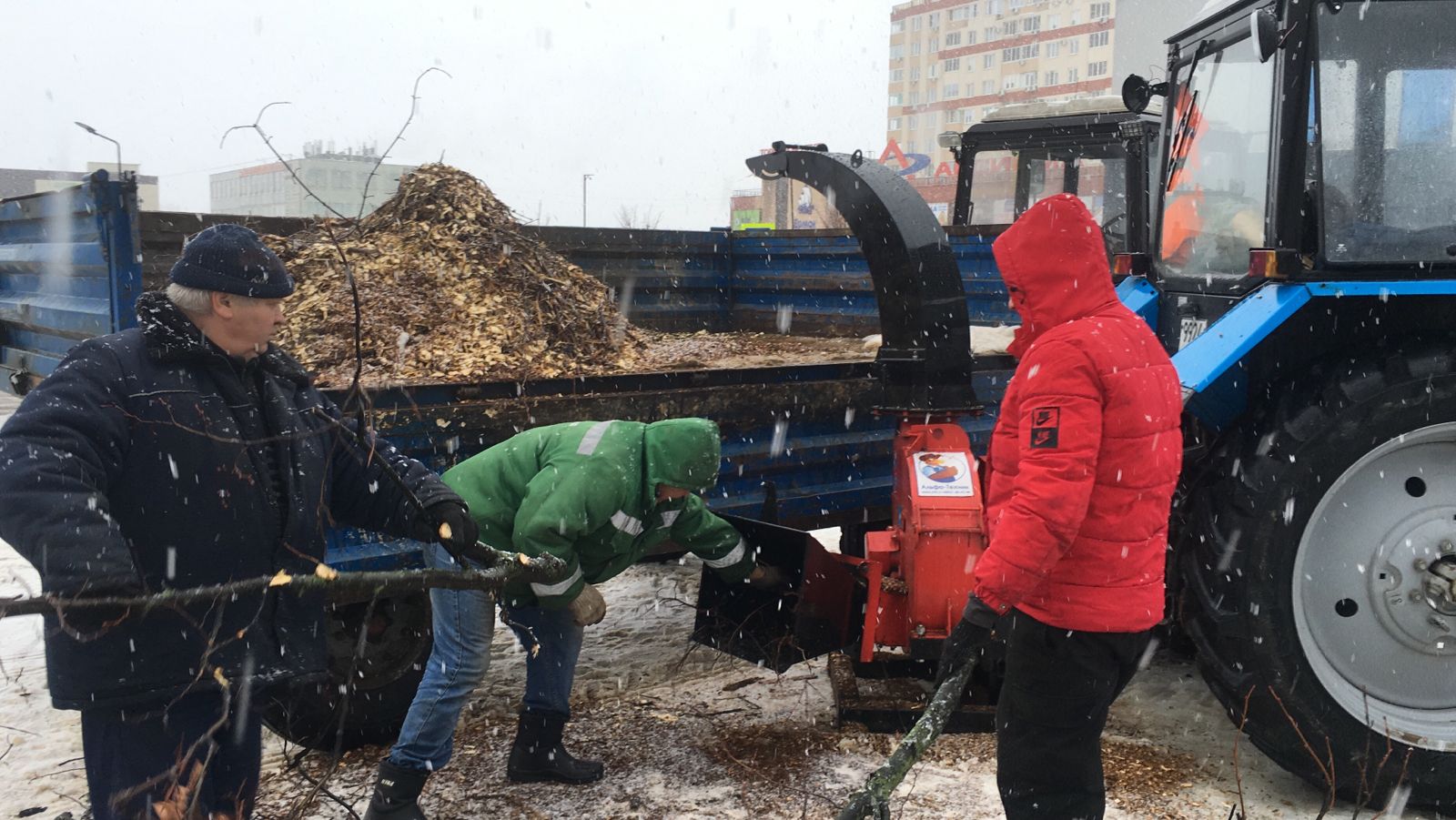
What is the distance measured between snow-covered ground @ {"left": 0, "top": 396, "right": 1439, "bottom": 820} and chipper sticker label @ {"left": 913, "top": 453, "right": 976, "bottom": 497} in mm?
862

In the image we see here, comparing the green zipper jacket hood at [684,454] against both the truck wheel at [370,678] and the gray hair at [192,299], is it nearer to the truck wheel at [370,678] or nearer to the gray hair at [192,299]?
the truck wheel at [370,678]

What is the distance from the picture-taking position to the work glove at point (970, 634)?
2391mm

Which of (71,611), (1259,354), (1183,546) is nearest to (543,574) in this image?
(71,611)

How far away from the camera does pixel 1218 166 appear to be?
156 inches

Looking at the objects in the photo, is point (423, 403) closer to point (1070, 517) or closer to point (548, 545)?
point (548, 545)

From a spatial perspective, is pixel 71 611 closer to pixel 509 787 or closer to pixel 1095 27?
pixel 509 787

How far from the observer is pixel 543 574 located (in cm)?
267

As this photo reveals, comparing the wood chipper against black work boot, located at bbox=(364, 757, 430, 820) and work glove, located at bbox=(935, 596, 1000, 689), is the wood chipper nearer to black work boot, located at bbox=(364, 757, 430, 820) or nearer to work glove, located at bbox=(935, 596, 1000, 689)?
work glove, located at bbox=(935, 596, 1000, 689)

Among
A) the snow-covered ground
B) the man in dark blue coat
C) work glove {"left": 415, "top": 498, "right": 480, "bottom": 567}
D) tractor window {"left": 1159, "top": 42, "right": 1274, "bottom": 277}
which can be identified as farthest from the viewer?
tractor window {"left": 1159, "top": 42, "right": 1274, "bottom": 277}

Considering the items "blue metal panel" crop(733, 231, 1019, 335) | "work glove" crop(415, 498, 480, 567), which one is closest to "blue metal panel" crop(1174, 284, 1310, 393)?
"blue metal panel" crop(733, 231, 1019, 335)

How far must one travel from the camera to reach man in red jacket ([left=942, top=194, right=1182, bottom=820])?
7.32ft

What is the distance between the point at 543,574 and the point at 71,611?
1063 millimetres

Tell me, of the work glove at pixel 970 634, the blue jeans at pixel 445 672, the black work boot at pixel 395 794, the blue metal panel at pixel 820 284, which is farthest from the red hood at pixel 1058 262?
the blue metal panel at pixel 820 284

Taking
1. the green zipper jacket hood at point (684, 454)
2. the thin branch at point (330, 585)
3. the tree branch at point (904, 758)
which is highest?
the green zipper jacket hood at point (684, 454)
